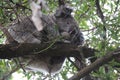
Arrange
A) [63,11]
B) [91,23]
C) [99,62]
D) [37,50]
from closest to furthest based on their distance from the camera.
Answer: [99,62] < [37,50] < [91,23] < [63,11]

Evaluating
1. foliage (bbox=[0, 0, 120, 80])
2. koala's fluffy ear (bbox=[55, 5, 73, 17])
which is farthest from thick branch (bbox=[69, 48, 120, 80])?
koala's fluffy ear (bbox=[55, 5, 73, 17])

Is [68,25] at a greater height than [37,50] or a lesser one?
lesser

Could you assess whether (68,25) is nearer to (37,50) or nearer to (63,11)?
(63,11)

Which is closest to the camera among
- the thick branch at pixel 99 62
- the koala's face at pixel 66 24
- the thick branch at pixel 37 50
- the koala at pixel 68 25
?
the thick branch at pixel 99 62

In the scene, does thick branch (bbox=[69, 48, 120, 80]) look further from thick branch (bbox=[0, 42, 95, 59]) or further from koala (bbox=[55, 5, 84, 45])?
koala (bbox=[55, 5, 84, 45])

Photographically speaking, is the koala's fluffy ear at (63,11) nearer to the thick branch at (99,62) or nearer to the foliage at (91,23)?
the foliage at (91,23)

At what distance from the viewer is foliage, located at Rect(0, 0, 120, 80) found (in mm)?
2467

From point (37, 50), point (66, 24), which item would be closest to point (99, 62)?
point (37, 50)

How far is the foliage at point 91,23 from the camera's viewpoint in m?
2.47

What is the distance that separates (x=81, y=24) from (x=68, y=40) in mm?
439

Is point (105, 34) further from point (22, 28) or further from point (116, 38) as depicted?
point (22, 28)

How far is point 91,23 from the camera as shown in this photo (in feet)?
10.3

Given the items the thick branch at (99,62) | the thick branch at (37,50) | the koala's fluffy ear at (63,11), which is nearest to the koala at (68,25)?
the koala's fluffy ear at (63,11)

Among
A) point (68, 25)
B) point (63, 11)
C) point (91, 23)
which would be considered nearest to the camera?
point (91, 23)
